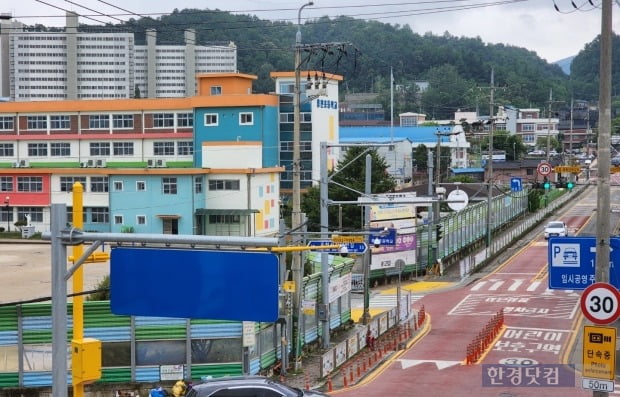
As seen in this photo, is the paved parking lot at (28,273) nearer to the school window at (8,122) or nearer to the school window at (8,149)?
the school window at (8,149)

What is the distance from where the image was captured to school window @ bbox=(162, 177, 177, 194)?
67.9 m

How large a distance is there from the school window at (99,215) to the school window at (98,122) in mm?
9630

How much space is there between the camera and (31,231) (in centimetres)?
7175

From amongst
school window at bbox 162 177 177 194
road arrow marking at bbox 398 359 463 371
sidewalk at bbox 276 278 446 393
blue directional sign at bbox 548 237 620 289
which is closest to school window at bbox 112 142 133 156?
school window at bbox 162 177 177 194

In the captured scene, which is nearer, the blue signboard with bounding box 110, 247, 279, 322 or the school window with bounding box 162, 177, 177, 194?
the blue signboard with bounding box 110, 247, 279, 322

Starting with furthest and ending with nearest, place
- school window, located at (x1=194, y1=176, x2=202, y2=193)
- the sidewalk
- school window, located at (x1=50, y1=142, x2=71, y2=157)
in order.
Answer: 1. school window, located at (x1=50, y1=142, x2=71, y2=157)
2. school window, located at (x1=194, y1=176, x2=202, y2=193)
3. the sidewalk

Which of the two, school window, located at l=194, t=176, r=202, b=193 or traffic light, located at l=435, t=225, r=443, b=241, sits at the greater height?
school window, located at l=194, t=176, r=202, b=193

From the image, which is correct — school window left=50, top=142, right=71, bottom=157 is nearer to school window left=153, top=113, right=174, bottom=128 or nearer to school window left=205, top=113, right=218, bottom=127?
school window left=153, top=113, right=174, bottom=128

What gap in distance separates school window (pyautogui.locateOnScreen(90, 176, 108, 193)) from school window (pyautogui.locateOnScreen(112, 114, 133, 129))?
828 cm

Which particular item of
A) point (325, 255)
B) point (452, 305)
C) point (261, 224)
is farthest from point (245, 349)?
point (261, 224)

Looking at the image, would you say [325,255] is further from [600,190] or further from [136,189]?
[136,189]

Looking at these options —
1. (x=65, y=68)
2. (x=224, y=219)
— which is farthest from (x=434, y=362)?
(x=65, y=68)

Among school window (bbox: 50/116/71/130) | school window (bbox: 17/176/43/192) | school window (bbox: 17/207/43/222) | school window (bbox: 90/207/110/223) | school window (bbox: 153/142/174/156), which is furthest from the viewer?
school window (bbox: 153/142/174/156)

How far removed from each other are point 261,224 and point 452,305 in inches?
1059
